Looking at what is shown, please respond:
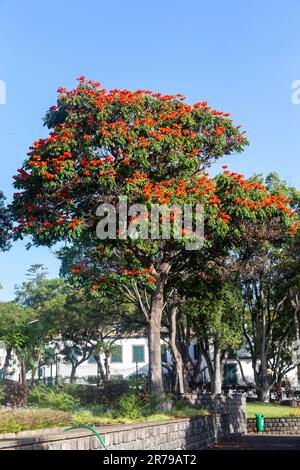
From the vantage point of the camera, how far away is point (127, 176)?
19.7 meters

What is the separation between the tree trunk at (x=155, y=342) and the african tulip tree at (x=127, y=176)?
4 centimetres

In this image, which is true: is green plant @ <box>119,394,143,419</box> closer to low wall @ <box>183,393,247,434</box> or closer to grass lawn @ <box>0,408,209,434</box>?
grass lawn @ <box>0,408,209,434</box>

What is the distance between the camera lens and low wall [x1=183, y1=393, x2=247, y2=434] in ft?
73.0

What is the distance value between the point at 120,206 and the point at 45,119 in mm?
4930

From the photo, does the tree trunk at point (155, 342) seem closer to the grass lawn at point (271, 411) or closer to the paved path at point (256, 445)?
the paved path at point (256, 445)

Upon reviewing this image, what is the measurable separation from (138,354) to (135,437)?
54.2m

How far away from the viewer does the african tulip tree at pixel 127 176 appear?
1930cm

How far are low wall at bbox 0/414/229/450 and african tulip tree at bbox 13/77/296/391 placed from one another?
8.81 feet

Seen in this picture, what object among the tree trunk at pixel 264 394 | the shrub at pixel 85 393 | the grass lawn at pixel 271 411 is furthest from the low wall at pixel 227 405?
the tree trunk at pixel 264 394

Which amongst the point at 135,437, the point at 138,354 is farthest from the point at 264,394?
the point at 138,354

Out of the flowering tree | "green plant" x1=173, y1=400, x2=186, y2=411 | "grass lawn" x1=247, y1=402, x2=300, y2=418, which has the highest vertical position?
the flowering tree

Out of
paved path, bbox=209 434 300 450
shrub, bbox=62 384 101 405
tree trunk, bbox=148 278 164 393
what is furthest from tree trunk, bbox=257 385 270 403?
tree trunk, bbox=148 278 164 393

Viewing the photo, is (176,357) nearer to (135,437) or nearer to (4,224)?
(4,224)
